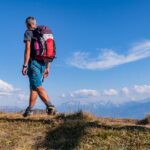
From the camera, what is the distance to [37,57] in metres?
12.1

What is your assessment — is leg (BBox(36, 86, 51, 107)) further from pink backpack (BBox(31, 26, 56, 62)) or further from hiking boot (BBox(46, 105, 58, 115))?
pink backpack (BBox(31, 26, 56, 62))

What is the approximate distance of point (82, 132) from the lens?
10.3 m

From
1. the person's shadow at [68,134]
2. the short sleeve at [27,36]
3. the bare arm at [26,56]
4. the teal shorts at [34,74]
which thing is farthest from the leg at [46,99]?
the short sleeve at [27,36]

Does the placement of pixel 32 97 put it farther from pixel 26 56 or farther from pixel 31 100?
pixel 26 56

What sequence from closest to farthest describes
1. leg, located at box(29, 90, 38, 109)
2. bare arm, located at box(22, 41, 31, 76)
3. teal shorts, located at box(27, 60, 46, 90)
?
bare arm, located at box(22, 41, 31, 76) → teal shorts, located at box(27, 60, 46, 90) → leg, located at box(29, 90, 38, 109)

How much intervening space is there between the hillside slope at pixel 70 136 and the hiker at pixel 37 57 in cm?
91

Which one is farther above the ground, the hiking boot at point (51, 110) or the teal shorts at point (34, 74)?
the teal shorts at point (34, 74)

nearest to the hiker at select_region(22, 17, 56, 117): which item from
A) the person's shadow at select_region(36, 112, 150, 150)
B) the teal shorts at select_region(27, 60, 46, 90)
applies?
the teal shorts at select_region(27, 60, 46, 90)

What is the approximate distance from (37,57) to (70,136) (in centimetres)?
282

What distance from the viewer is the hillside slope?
31.4 feet

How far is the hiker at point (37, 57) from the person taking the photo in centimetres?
1191

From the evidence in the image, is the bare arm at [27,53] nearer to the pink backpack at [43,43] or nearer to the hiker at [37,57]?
the hiker at [37,57]

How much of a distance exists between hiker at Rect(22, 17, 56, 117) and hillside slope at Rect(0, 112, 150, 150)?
35.8 inches

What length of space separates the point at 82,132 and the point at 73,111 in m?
3.90
